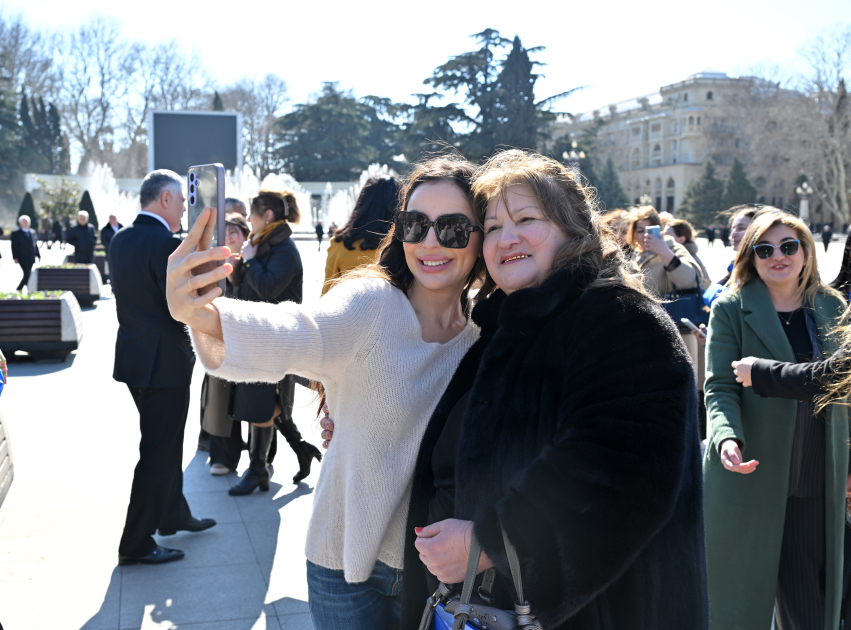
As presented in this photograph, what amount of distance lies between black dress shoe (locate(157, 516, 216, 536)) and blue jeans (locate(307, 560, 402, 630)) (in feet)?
8.29

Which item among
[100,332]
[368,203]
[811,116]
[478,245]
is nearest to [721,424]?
[478,245]

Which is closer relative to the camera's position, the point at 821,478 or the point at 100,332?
the point at 821,478

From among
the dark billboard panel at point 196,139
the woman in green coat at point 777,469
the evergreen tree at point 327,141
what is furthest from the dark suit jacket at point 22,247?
the evergreen tree at point 327,141

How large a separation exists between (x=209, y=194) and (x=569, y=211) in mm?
827

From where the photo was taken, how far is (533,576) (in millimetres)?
1415

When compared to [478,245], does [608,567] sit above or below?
below

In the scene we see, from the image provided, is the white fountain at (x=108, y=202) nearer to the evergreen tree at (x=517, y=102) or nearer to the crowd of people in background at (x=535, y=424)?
the evergreen tree at (x=517, y=102)

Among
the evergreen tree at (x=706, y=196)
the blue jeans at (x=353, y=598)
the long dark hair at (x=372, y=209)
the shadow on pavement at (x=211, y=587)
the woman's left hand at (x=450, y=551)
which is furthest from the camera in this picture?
the evergreen tree at (x=706, y=196)

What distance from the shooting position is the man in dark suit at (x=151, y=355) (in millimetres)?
3838

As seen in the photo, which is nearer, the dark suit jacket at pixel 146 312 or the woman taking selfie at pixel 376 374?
the woman taking selfie at pixel 376 374

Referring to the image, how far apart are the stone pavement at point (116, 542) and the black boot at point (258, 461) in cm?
9

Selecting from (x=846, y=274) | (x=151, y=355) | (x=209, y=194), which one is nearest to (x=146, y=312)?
(x=151, y=355)

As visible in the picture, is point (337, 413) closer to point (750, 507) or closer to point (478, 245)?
point (478, 245)

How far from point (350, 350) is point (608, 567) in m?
0.79
